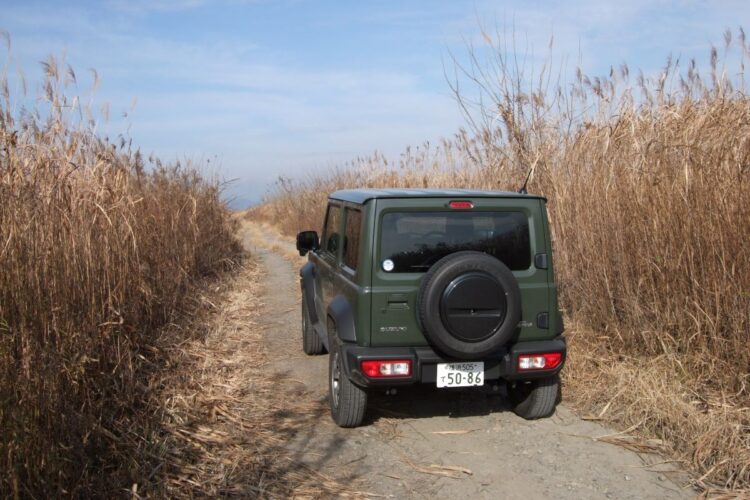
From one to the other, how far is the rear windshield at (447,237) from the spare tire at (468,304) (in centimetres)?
24

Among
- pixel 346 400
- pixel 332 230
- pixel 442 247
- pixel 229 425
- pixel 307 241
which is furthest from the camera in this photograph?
pixel 307 241

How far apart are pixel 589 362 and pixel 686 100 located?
7.79 feet

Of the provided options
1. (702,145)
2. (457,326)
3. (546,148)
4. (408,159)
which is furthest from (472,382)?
(408,159)

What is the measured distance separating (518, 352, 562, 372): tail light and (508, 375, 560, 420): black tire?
217 millimetres

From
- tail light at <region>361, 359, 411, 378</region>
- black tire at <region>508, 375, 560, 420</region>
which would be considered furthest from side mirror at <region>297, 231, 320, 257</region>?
black tire at <region>508, 375, 560, 420</region>

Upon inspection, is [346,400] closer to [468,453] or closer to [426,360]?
[426,360]

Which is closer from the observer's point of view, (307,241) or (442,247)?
(442,247)

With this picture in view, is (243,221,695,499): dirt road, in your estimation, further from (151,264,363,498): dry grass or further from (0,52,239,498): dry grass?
(0,52,239,498): dry grass

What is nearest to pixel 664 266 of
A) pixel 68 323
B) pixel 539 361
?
pixel 539 361

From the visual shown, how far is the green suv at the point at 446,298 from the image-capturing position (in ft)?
13.6

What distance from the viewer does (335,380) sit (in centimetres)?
477

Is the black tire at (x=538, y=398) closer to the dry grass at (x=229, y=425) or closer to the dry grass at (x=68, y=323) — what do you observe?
the dry grass at (x=229, y=425)

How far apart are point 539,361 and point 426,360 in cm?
80

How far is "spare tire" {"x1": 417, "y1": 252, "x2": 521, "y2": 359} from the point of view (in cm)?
409
